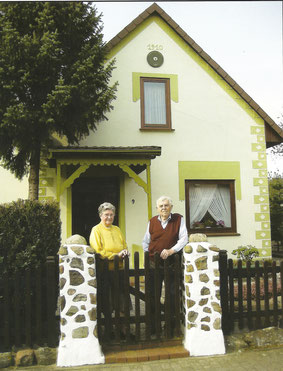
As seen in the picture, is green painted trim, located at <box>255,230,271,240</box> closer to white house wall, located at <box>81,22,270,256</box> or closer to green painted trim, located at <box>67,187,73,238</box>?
white house wall, located at <box>81,22,270,256</box>

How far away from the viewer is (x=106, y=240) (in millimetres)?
4305

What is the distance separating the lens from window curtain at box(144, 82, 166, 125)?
932cm

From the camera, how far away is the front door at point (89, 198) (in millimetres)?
8812

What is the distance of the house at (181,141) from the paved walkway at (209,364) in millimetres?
4795

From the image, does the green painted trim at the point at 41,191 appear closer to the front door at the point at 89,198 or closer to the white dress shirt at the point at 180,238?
the front door at the point at 89,198

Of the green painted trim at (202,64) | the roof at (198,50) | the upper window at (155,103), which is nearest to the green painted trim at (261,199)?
the roof at (198,50)

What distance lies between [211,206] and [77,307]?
20.4 ft

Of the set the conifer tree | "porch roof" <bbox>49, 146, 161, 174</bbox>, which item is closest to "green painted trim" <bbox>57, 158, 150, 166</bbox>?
"porch roof" <bbox>49, 146, 161, 174</bbox>

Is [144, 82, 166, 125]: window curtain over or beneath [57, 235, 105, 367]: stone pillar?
over

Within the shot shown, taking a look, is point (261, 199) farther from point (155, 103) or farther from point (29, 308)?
point (29, 308)

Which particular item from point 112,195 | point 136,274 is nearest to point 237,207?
point 112,195

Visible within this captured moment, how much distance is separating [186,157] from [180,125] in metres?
0.92

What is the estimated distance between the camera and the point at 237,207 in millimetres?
9508

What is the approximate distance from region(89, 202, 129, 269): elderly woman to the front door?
4.58 metres
